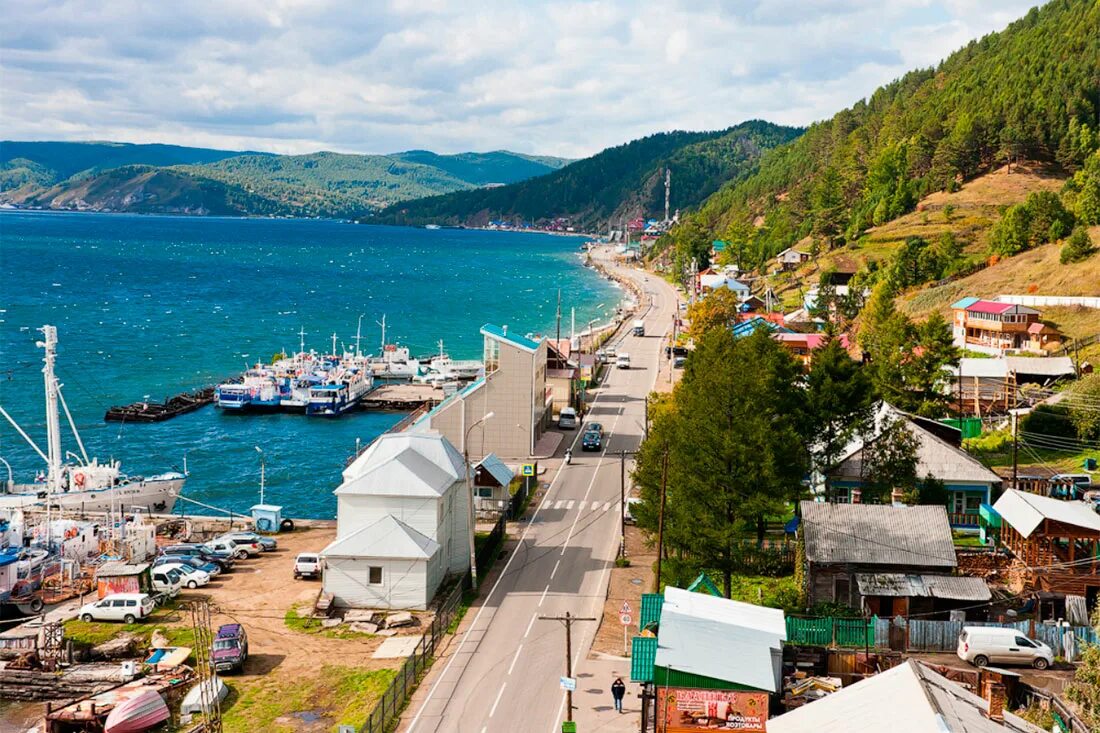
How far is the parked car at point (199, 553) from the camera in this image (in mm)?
36562

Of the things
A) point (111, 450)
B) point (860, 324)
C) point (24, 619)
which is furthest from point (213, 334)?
point (24, 619)

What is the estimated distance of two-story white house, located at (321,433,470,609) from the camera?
31.6 metres

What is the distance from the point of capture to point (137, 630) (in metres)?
30.3

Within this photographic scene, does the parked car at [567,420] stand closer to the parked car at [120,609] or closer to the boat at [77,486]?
the boat at [77,486]

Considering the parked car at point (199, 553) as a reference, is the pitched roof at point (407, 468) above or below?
above

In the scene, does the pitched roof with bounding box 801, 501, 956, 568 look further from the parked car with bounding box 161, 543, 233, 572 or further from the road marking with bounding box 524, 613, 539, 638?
the parked car with bounding box 161, 543, 233, 572

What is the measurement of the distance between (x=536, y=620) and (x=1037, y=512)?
52.0 ft

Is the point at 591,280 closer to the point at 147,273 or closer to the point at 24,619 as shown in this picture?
the point at 147,273

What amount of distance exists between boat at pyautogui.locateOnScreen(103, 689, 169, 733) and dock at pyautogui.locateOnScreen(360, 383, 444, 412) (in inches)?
2008

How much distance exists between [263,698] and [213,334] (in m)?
96.4

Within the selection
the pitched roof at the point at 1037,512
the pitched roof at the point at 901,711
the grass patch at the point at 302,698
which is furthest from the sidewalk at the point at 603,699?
the pitched roof at the point at 1037,512

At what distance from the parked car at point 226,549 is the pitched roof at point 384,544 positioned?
7373mm

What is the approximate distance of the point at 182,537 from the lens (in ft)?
139

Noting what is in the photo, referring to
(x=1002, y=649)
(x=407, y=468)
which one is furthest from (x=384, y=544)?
(x=1002, y=649)
